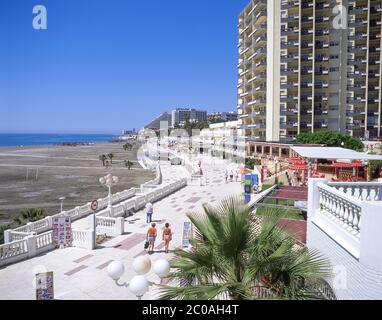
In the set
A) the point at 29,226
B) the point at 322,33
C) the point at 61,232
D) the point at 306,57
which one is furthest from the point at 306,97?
the point at 61,232

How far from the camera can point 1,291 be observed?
29.3ft

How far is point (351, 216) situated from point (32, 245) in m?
11.1

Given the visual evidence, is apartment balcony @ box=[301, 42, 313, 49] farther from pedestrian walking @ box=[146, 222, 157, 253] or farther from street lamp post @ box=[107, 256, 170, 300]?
street lamp post @ box=[107, 256, 170, 300]

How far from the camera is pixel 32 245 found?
12.0 metres

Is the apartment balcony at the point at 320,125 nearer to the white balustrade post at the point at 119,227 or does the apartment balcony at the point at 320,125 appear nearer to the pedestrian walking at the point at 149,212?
the pedestrian walking at the point at 149,212

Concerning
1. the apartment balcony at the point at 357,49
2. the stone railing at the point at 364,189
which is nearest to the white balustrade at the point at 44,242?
the stone railing at the point at 364,189

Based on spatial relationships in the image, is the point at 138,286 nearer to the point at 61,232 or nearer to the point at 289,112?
the point at 61,232

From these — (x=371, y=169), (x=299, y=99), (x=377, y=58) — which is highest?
(x=377, y=58)

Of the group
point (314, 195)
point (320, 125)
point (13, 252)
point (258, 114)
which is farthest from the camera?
point (258, 114)

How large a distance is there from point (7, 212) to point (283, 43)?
48435 mm

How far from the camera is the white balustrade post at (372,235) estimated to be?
14.1ft

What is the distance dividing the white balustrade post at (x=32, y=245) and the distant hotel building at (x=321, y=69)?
47.1 m
